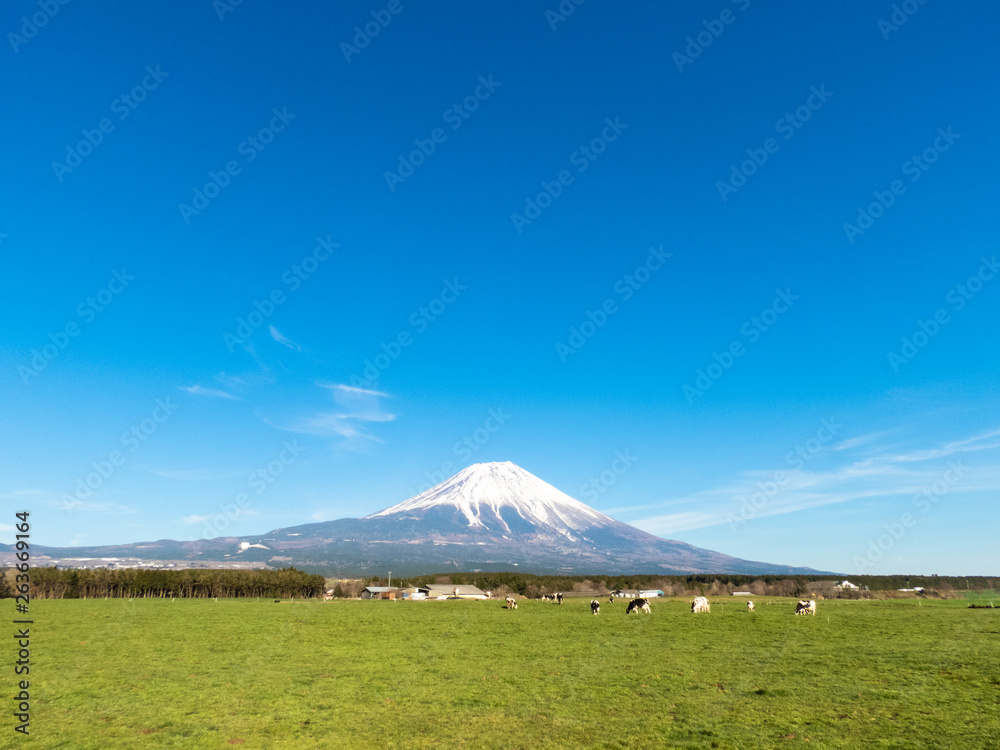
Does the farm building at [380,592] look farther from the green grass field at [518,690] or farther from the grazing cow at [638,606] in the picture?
the green grass field at [518,690]

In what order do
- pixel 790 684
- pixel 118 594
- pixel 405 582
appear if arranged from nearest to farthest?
1. pixel 790 684
2. pixel 118 594
3. pixel 405 582

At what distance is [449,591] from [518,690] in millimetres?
98492

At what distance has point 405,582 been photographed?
122062mm

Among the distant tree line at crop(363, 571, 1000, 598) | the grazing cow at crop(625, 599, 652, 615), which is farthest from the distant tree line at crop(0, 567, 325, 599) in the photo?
the grazing cow at crop(625, 599, 652, 615)

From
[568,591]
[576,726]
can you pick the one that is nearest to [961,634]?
[576,726]

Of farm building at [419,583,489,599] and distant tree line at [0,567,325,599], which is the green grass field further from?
farm building at [419,583,489,599]

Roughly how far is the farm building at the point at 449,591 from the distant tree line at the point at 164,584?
20.5 m

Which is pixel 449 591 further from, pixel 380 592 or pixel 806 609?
pixel 806 609

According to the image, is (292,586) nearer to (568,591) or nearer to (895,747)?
(568,591)

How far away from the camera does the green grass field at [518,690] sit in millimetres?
12023

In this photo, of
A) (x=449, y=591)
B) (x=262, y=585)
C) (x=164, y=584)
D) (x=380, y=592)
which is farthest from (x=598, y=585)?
(x=164, y=584)

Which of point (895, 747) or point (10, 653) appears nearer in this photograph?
point (895, 747)

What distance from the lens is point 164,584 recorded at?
92.3 meters

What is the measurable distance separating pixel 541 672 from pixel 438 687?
158 inches
